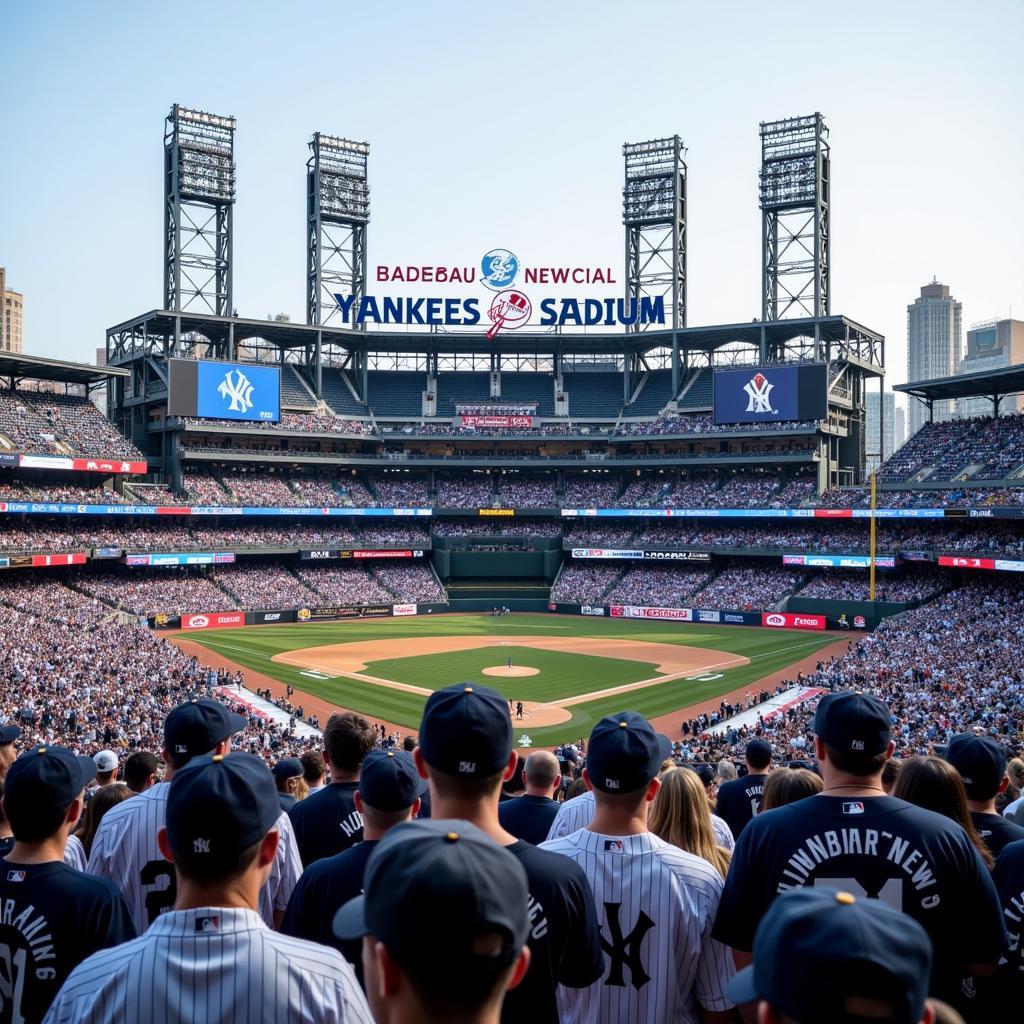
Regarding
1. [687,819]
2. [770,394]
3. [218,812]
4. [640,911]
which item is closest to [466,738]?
[218,812]

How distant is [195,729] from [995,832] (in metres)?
5.83

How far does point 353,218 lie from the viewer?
2960 inches

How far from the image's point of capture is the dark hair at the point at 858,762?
455 cm

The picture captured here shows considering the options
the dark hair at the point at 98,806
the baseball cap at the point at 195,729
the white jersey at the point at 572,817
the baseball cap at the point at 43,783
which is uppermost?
the baseball cap at the point at 43,783

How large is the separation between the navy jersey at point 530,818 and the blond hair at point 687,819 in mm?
1092

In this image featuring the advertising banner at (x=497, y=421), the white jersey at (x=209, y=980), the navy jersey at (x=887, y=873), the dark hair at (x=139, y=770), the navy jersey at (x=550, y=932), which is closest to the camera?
the white jersey at (x=209, y=980)

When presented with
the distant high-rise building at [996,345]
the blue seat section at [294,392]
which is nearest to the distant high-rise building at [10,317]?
the blue seat section at [294,392]

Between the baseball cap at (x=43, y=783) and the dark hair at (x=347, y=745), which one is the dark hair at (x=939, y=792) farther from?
the baseball cap at (x=43, y=783)

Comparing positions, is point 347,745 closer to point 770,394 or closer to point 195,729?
point 195,729

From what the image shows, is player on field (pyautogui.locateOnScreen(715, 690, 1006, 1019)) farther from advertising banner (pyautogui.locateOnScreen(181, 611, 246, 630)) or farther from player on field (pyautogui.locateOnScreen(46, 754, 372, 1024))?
advertising banner (pyautogui.locateOnScreen(181, 611, 246, 630))

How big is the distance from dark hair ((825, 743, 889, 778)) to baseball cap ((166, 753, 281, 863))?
9.53ft

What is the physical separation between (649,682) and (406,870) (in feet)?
127

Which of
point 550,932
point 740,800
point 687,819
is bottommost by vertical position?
point 740,800

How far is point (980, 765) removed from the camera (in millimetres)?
6176
